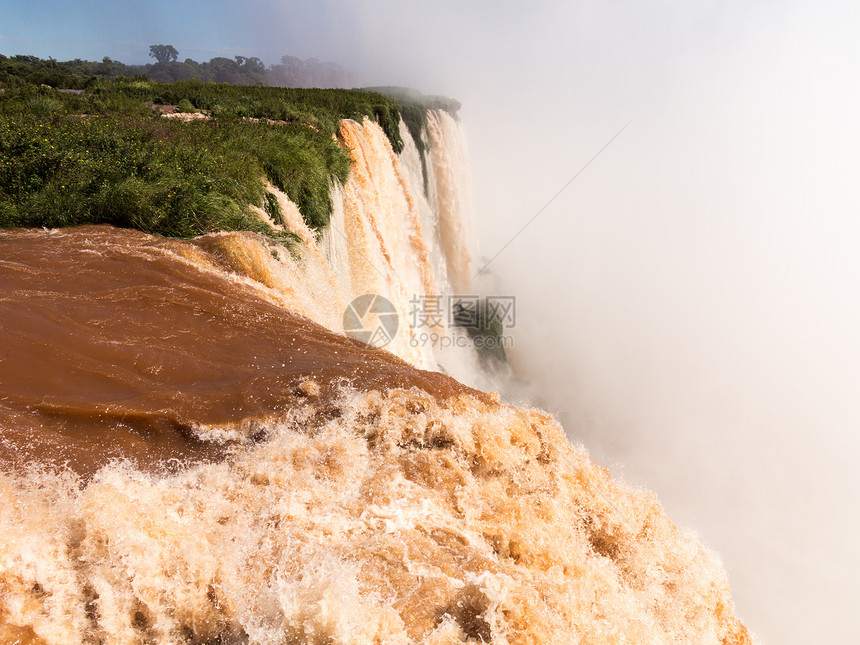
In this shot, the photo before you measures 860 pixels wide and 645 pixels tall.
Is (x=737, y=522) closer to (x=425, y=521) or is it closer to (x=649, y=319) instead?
(x=649, y=319)

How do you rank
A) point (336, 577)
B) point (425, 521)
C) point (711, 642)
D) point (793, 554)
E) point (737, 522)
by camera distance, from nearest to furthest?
1. point (336, 577)
2. point (425, 521)
3. point (711, 642)
4. point (793, 554)
5. point (737, 522)

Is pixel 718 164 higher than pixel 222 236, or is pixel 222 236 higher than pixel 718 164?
pixel 718 164

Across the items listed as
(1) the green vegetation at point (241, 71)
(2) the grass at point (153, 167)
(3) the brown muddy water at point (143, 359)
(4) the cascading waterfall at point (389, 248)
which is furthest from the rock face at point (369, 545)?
(1) the green vegetation at point (241, 71)

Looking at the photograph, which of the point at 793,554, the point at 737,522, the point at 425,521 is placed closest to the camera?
the point at 425,521

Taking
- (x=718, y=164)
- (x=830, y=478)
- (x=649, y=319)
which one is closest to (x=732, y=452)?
(x=830, y=478)
